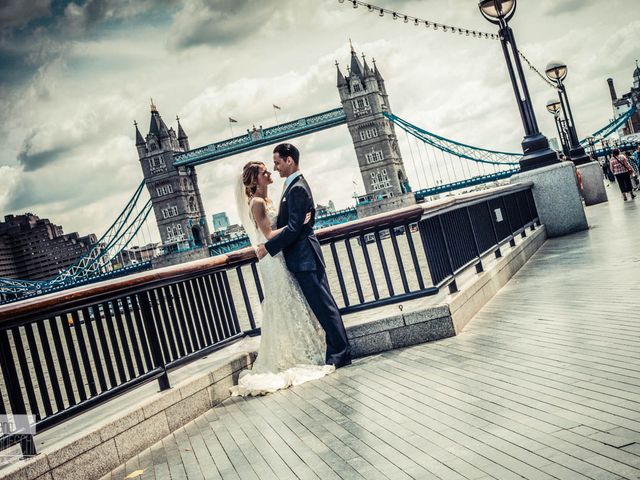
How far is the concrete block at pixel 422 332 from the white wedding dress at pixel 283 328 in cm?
53

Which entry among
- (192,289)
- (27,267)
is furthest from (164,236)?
(192,289)

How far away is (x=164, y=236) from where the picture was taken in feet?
294

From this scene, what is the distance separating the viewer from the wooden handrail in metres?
2.86

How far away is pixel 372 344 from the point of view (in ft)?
14.2

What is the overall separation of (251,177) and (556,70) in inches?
535

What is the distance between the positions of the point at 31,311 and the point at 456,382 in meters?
2.13

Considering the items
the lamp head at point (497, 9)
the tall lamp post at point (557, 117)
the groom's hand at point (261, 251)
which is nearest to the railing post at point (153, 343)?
the groom's hand at point (261, 251)

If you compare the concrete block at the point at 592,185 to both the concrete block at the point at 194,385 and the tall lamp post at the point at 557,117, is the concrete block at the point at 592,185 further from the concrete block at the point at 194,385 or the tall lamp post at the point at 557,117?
the concrete block at the point at 194,385

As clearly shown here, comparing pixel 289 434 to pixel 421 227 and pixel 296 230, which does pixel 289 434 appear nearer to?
pixel 296 230

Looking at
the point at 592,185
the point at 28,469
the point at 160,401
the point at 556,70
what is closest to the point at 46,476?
the point at 28,469

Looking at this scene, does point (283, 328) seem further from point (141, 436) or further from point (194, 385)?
point (141, 436)

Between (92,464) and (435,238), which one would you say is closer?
(92,464)

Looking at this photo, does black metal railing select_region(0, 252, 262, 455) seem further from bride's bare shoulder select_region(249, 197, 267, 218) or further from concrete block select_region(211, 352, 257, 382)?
bride's bare shoulder select_region(249, 197, 267, 218)

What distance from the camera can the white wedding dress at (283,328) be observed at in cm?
409
